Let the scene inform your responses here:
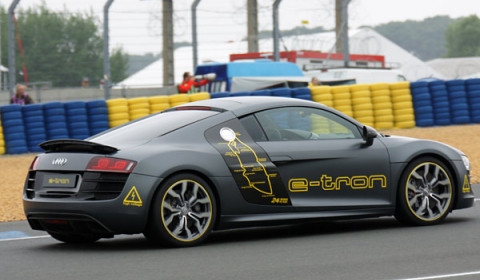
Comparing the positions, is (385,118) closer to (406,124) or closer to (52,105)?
(406,124)

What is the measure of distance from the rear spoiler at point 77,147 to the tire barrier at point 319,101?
12.0 meters

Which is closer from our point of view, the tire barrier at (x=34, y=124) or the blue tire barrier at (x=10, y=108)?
the blue tire barrier at (x=10, y=108)

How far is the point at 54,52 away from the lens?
25.1 m

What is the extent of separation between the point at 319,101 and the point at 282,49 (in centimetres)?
1847

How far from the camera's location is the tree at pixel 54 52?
74.3 feet

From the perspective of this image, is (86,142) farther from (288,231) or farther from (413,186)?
(413,186)

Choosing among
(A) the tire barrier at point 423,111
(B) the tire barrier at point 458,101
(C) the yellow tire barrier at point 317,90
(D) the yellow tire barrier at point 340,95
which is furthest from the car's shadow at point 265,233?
(B) the tire barrier at point 458,101

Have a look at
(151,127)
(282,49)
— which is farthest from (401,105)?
(282,49)

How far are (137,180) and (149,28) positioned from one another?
49.2ft

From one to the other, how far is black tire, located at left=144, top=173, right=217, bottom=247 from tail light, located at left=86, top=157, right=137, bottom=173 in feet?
0.99

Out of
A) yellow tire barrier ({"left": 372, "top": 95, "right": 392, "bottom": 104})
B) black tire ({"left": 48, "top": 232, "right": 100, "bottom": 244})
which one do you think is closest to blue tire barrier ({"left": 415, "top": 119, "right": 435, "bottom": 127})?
yellow tire barrier ({"left": 372, "top": 95, "right": 392, "bottom": 104})

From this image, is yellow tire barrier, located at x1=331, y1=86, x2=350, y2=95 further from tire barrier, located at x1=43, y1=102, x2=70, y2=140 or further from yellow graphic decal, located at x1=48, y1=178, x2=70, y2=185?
yellow graphic decal, located at x1=48, y1=178, x2=70, y2=185

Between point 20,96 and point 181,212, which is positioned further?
point 20,96

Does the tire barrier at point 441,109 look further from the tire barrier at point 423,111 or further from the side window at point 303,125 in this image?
the side window at point 303,125
